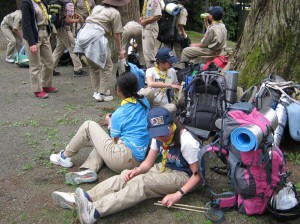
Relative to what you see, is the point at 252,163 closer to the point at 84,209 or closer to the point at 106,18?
the point at 84,209

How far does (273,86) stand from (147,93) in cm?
153

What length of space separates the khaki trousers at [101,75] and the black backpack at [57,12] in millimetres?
1905

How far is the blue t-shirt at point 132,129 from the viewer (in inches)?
138

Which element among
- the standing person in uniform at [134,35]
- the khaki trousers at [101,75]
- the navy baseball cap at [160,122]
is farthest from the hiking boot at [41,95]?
the navy baseball cap at [160,122]

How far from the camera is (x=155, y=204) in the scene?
3.17 meters

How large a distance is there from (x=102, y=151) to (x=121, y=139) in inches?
8.8

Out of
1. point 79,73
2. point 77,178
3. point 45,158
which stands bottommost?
point 79,73

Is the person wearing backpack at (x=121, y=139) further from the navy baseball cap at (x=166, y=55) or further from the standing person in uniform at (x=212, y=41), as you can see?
the standing person in uniform at (x=212, y=41)

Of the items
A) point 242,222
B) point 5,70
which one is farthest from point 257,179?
point 5,70

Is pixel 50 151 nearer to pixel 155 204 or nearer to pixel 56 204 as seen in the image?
pixel 56 204

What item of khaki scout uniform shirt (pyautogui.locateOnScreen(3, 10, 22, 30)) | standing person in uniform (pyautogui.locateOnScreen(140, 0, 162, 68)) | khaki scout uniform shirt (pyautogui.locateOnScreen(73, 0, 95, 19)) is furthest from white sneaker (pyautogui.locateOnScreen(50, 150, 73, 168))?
khaki scout uniform shirt (pyautogui.locateOnScreen(3, 10, 22, 30))

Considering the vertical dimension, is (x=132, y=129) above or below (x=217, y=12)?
below

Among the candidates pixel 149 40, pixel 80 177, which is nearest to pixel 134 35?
pixel 149 40

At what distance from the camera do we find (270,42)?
15.5 feet
